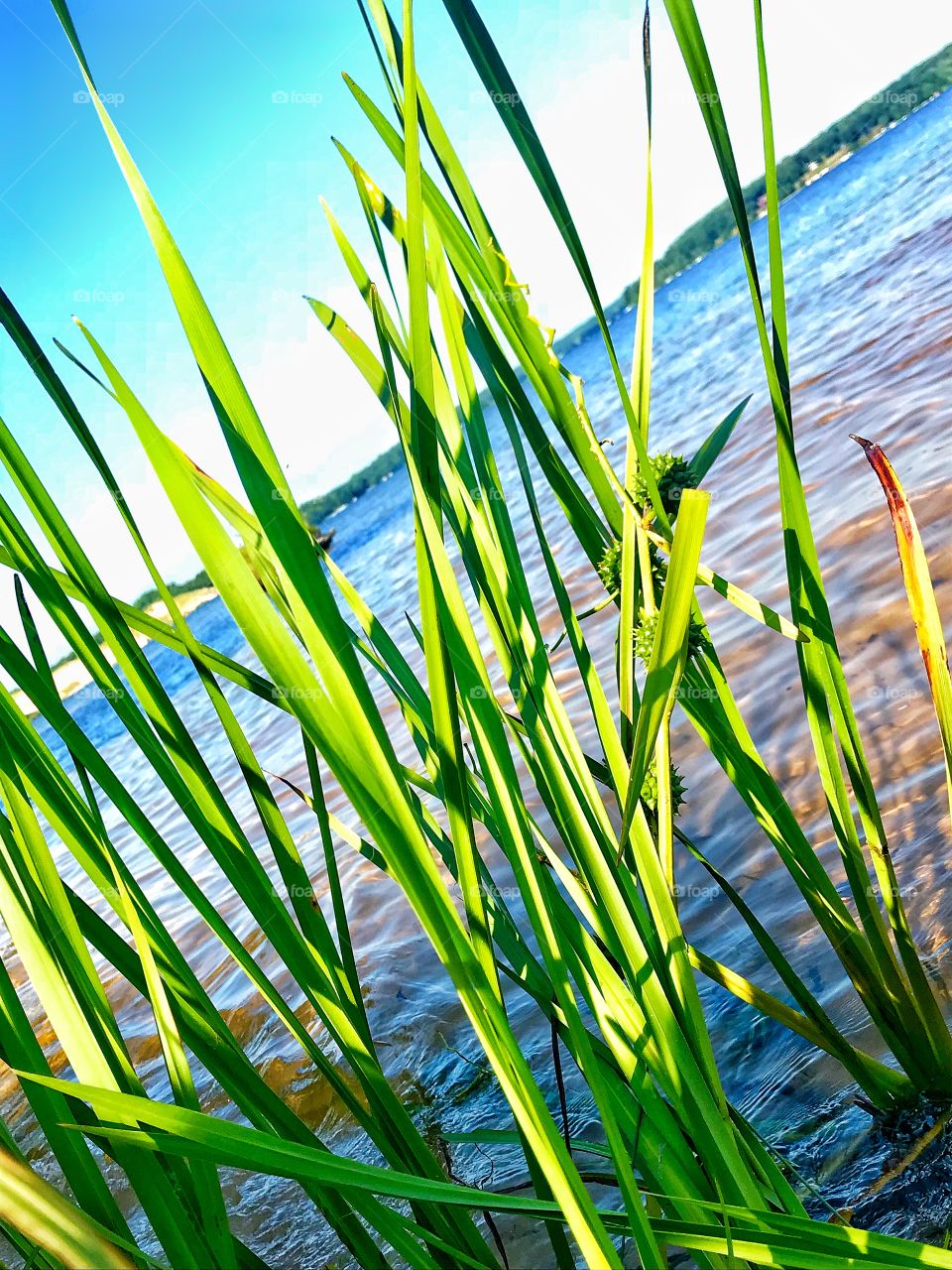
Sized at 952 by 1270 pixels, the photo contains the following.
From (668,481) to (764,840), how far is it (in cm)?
153

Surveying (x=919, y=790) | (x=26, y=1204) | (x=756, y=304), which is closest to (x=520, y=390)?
(x=756, y=304)

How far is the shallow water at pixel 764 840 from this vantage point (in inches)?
58.6

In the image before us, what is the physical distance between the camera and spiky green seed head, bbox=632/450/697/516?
0.91 m

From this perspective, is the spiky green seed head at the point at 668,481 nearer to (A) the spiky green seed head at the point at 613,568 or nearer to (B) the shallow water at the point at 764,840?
(A) the spiky green seed head at the point at 613,568

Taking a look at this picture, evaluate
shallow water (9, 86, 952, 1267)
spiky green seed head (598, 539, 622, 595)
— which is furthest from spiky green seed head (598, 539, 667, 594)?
shallow water (9, 86, 952, 1267)

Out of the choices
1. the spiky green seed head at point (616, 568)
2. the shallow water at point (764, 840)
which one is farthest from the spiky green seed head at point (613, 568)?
the shallow water at point (764, 840)

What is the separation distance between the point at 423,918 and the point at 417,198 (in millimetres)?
465

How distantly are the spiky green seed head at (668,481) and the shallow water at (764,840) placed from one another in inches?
34.7

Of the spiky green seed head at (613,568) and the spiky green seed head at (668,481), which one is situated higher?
the spiky green seed head at (668,481)

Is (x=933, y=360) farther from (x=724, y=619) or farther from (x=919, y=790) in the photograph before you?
(x=919, y=790)

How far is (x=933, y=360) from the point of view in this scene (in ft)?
15.0

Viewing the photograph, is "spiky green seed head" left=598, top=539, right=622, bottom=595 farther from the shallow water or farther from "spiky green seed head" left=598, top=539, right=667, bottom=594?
the shallow water

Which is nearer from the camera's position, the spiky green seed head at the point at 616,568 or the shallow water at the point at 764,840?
the spiky green seed head at the point at 616,568

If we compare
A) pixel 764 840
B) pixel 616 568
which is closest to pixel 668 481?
pixel 616 568
